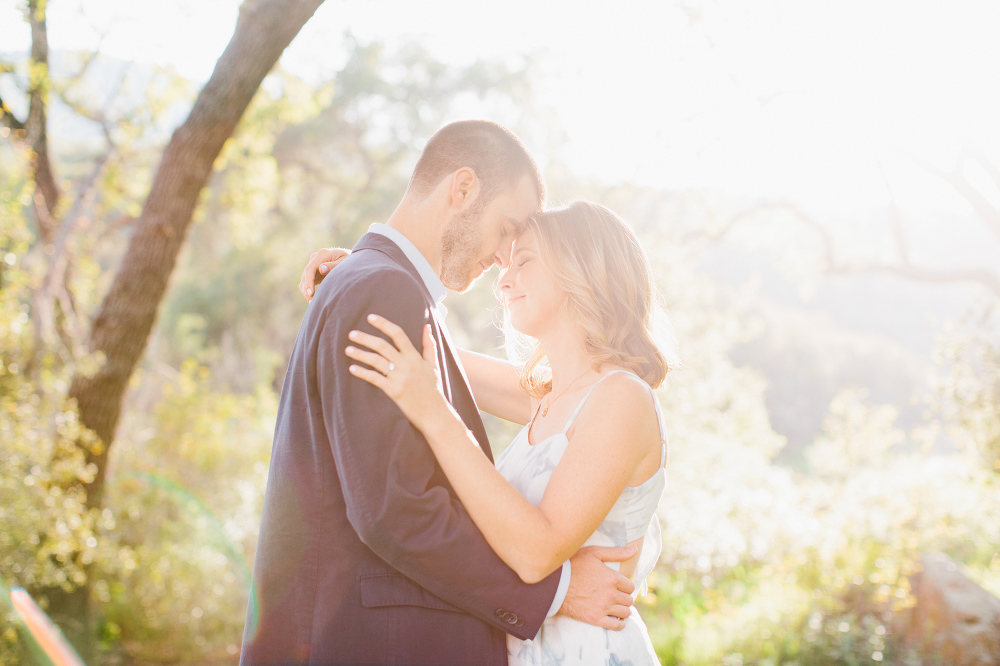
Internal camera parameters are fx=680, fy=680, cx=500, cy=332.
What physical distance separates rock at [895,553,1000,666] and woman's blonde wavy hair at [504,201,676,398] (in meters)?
4.56

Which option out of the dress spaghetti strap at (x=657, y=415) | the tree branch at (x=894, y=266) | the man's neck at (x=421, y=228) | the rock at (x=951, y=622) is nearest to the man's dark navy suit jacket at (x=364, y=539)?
the man's neck at (x=421, y=228)

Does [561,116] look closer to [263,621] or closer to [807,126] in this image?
[807,126]

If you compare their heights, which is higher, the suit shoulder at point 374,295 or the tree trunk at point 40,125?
the tree trunk at point 40,125

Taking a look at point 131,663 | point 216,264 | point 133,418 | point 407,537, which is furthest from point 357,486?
point 216,264

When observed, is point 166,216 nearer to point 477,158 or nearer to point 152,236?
point 152,236

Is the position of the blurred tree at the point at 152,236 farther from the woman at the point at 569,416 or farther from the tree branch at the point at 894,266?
the tree branch at the point at 894,266

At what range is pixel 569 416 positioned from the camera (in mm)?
2096

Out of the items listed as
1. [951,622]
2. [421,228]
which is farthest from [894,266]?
[421,228]

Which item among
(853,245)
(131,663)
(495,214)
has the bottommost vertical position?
(131,663)

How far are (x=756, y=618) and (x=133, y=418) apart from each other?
7449 mm

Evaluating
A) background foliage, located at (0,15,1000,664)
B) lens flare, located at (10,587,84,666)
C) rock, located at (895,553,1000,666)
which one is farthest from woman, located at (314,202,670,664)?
rock, located at (895,553,1000,666)

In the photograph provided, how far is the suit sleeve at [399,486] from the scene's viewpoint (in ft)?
5.08

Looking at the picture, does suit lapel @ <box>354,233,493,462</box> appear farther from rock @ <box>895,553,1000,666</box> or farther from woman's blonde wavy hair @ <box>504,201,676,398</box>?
rock @ <box>895,553,1000,666</box>

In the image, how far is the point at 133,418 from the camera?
8523 mm
